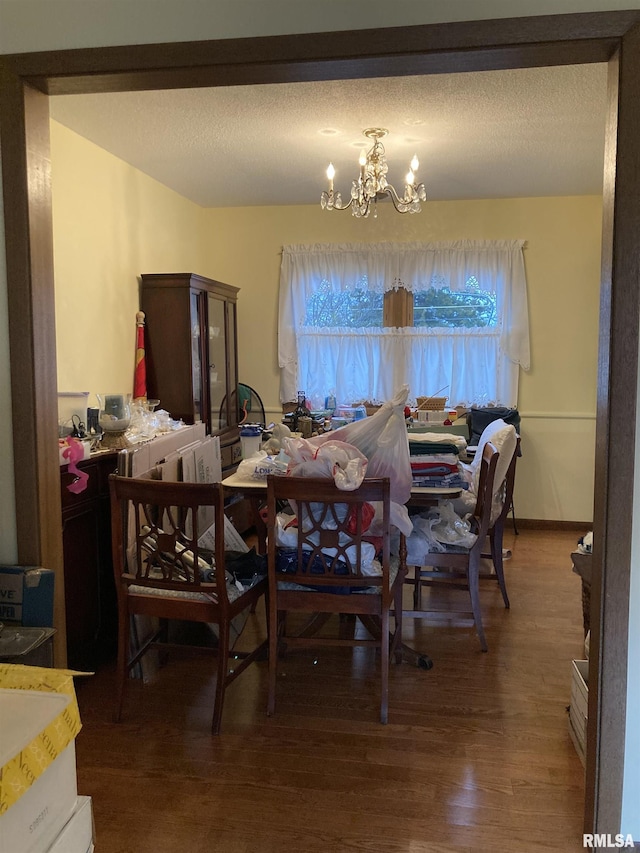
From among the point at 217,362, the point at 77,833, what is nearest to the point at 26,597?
the point at 77,833

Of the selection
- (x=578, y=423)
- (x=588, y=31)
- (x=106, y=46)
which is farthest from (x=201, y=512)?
(x=578, y=423)

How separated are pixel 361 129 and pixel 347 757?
2919 millimetres

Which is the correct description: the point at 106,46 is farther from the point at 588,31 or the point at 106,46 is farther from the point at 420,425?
the point at 420,425

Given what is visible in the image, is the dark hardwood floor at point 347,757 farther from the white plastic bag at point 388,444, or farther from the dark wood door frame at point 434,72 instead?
the white plastic bag at point 388,444

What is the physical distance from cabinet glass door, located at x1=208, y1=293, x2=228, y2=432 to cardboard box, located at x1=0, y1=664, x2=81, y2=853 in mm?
3492

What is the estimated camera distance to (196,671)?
2.83 meters

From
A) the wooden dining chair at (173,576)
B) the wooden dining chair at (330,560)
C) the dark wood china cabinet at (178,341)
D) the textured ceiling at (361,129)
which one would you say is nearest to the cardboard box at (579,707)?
the wooden dining chair at (330,560)

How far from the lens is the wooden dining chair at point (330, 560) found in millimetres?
2312

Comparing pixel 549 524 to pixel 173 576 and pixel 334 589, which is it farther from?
pixel 173 576

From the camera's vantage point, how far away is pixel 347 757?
7.32 ft

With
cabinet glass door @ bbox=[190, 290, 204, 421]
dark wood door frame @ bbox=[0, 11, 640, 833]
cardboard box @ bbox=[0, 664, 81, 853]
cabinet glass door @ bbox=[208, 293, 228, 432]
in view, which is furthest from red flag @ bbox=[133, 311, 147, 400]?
cardboard box @ bbox=[0, 664, 81, 853]

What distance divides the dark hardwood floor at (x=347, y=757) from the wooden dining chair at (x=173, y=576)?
0.18 metres

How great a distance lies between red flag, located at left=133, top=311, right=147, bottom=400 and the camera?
4195 millimetres

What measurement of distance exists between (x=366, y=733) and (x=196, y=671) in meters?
0.83
